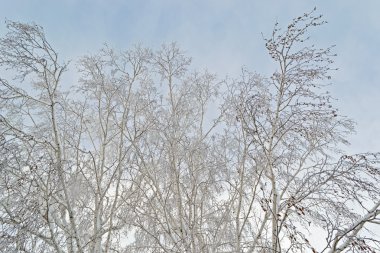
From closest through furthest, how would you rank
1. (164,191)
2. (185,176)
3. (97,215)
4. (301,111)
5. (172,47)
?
1. (301,111)
2. (97,215)
3. (185,176)
4. (164,191)
5. (172,47)

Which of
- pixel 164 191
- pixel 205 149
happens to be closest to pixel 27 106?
pixel 164 191

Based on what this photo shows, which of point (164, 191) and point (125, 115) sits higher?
point (125, 115)

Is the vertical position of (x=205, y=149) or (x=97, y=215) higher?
(x=205, y=149)

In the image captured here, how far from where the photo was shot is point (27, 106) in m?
8.07

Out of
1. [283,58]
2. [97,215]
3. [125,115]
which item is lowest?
[97,215]

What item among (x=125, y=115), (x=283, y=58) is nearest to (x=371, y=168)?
(x=283, y=58)

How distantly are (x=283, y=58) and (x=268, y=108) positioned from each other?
79cm

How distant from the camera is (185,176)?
23.5 ft

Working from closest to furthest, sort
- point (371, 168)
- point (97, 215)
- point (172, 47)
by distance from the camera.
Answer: point (371, 168) < point (97, 215) < point (172, 47)

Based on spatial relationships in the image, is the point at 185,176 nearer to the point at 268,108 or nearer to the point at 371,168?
the point at 268,108

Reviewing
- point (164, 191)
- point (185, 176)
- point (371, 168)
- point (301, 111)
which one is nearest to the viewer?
point (371, 168)

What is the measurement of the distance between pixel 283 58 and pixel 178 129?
2.66 meters

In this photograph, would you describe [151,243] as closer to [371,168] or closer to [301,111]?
[301,111]

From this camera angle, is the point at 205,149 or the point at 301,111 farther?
the point at 205,149
